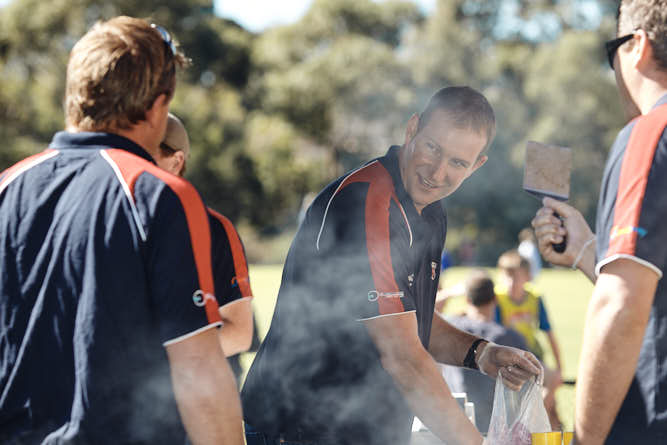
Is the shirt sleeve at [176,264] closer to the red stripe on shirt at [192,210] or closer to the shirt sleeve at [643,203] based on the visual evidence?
the red stripe on shirt at [192,210]

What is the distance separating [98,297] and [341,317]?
879 mm

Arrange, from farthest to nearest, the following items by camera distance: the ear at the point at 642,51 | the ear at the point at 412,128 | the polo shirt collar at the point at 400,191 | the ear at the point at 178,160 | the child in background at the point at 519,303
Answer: the child in background at the point at 519,303 < the ear at the point at 178,160 < the ear at the point at 412,128 < the polo shirt collar at the point at 400,191 < the ear at the point at 642,51

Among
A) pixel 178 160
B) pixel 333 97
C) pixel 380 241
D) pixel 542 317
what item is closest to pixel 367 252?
pixel 380 241

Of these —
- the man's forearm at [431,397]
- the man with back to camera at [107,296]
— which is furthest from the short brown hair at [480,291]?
the man with back to camera at [107,296]

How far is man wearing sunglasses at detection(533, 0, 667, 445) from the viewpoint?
1.51 meters

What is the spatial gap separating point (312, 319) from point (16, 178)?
99cm

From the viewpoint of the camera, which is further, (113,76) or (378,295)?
(378,295)

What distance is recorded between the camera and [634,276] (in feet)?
4.94

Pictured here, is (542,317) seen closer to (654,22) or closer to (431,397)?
(431,397)

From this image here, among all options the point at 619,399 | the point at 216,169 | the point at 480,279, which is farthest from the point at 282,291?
the point at 216,169

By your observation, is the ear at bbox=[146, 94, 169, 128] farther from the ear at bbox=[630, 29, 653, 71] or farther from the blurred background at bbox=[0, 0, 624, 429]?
the blurred background at bbox=[0, 0, 624, 429]

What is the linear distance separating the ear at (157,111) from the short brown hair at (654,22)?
106 centimetres

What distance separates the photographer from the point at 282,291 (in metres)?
2.31

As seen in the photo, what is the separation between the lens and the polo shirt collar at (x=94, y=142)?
5.32 ft
